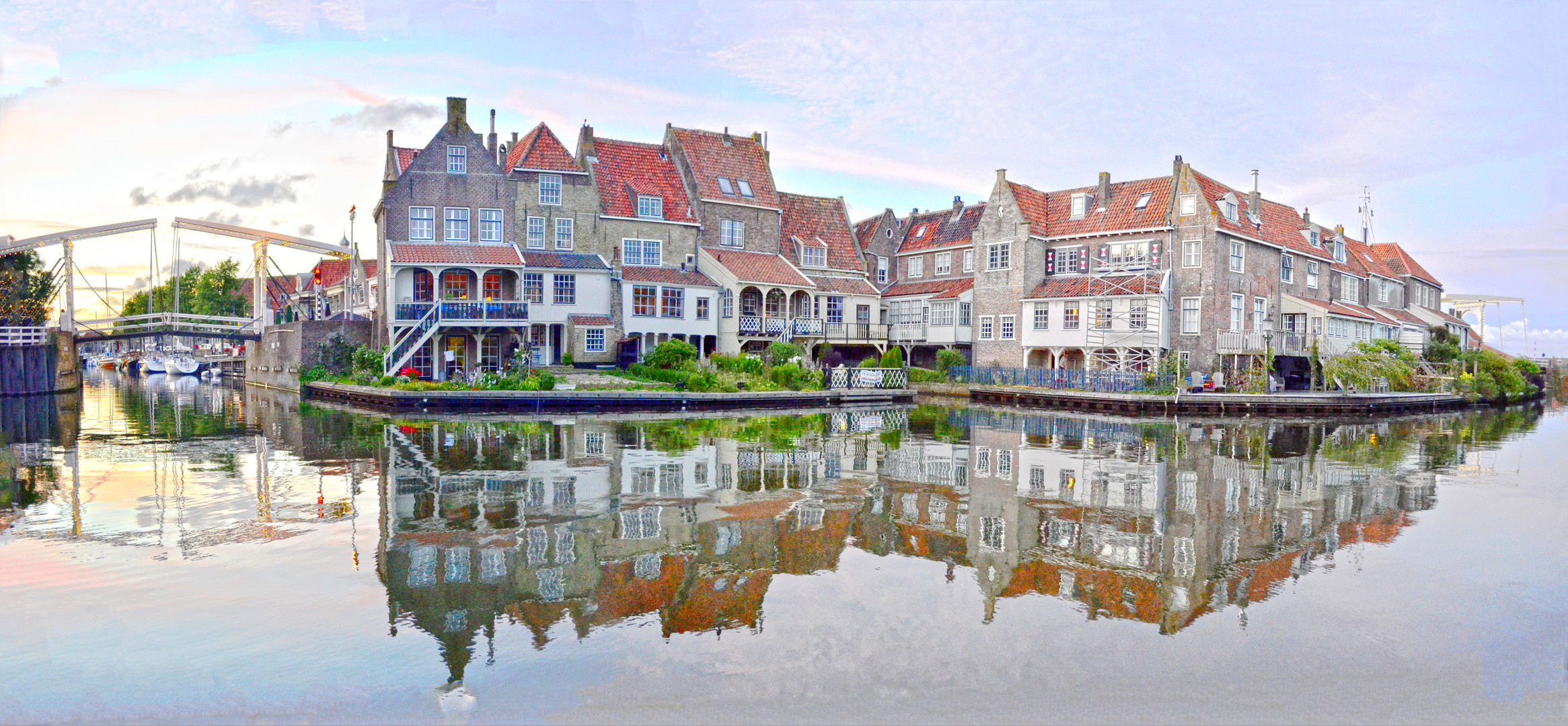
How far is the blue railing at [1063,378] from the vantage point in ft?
133

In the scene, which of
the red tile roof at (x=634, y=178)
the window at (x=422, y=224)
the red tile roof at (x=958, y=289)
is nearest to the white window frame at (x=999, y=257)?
the red tile roof at (x=958, y=289)

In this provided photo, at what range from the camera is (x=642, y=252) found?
152 ft

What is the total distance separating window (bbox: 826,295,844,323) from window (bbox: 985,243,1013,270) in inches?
319

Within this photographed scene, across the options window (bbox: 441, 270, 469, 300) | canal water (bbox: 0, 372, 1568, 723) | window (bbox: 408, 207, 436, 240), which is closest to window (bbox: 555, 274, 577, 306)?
window (bbox: 441, 270, 469, 300)

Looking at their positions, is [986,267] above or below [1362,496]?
above

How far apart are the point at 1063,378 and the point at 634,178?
23.5m

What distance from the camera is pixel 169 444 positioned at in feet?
79.8

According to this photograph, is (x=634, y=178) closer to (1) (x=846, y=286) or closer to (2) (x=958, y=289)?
(1) (x=846, y=286)

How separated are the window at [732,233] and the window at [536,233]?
371 inches

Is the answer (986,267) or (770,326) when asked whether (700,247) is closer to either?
(770,326)

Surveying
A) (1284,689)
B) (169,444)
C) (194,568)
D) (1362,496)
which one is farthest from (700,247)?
(1284,689)

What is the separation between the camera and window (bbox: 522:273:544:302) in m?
42.3

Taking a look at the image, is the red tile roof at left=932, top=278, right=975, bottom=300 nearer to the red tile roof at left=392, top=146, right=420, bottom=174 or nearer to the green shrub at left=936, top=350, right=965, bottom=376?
the green shrub at left=936, top=350, right=965, bottom=376

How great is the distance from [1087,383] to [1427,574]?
30737 millimetres
